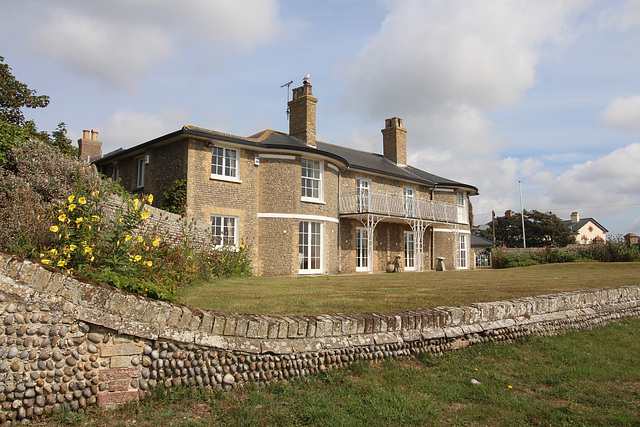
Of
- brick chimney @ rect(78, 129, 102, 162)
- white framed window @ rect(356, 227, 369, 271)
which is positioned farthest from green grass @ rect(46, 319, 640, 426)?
brick chimney @ rect(78, 129, 102, 162)

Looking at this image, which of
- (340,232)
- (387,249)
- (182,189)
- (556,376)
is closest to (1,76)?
(182,189)

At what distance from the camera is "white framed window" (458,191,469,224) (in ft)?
85.3

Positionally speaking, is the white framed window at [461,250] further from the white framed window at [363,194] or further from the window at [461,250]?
the white framed window at [363,194]

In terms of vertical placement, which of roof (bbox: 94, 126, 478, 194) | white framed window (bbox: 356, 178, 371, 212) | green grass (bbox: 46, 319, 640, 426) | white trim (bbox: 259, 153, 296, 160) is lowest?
green grass (bbox: 46, 319, 640, 426)

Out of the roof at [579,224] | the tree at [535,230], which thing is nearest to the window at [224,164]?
the tree at [535,230]

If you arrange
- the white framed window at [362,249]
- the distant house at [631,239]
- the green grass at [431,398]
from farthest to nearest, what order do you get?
the distant house at [631,239] < the white framed window at [362,249] < the green grass at [431,398]

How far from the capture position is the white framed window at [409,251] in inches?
898

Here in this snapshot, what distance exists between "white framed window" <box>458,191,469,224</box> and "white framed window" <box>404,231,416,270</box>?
4.20m

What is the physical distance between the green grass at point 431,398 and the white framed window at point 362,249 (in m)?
14.4

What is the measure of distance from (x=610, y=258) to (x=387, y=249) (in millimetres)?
12353

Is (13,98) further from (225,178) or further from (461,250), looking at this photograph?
(461,250)

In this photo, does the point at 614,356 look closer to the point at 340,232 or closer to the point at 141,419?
the point at 141,419

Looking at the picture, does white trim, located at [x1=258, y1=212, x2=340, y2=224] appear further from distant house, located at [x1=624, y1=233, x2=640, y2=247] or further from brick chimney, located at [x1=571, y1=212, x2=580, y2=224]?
brick chimney, located at [x1=571, y1=212, x2=580, y2=224]

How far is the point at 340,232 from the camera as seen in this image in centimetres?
1919
